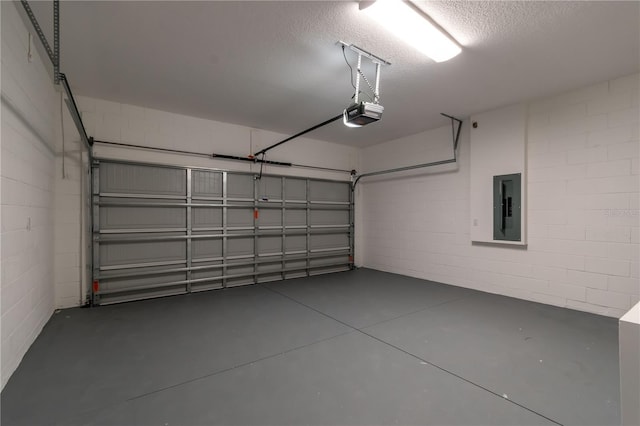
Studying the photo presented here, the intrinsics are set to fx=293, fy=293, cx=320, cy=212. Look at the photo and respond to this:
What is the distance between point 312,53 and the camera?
296cm

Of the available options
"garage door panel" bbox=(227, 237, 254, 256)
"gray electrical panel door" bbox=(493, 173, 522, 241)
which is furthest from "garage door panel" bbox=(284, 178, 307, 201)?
"gray electrical panel door" bbox=(493, 173, 522, 241)

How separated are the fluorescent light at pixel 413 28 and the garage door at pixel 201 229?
3549 millimetres

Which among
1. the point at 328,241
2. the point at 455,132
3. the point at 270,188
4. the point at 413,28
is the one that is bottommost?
the point at 328,241

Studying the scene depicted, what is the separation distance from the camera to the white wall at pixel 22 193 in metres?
2.15

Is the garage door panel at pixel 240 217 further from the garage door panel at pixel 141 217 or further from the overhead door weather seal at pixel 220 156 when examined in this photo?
the overhead door weather seal at pixel 220 156

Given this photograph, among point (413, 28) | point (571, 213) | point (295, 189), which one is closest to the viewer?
point (413, 28)

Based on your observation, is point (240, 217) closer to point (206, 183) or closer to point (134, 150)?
point (206, 183)

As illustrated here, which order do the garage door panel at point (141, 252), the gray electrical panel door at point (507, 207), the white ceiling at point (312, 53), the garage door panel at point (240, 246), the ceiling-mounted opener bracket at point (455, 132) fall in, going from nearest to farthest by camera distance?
1. the white ceiling at point (312, 53)
2. the garage door panel at point (141, 252)
3. the gray electrical panel door at point (507, 207)
4. the ceiling-mounted opener bracket at point (455, 132)
5. the garage door panel at point (240, 246)

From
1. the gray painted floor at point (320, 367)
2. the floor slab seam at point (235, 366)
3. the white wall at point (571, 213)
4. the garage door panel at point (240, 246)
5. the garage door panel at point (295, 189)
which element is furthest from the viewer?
the garage door panel at point (295, 189)

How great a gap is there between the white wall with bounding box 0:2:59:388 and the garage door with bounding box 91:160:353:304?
0.78m

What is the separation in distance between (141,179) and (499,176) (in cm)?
540

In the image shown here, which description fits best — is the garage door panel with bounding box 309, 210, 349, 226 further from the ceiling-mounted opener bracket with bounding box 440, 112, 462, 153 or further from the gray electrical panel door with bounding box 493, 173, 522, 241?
the gray electrical panel door with bounding box 493, 173, 522, 241

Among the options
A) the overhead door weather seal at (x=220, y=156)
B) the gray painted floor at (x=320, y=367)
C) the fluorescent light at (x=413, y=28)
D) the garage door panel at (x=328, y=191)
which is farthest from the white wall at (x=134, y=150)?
the fluorescent light at (x=413, y=28)

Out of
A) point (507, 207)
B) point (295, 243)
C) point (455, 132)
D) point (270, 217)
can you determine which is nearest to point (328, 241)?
point (295, 243)
